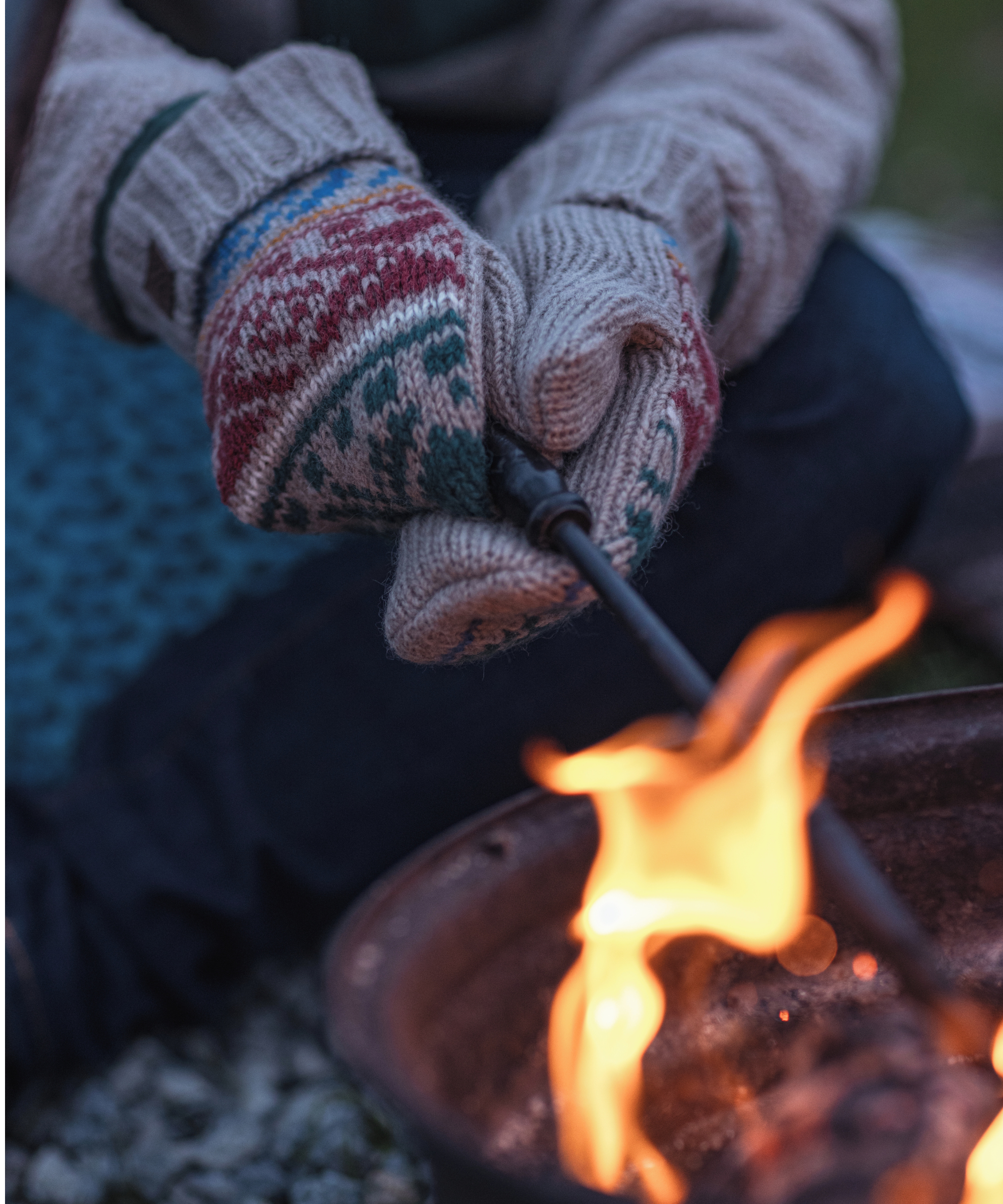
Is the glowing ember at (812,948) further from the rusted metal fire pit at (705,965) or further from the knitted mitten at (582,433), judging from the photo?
the knitted mitten at (582,433)

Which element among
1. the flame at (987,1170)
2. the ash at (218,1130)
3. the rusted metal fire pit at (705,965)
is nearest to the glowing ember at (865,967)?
the rusted metal fire pit at (705,965)

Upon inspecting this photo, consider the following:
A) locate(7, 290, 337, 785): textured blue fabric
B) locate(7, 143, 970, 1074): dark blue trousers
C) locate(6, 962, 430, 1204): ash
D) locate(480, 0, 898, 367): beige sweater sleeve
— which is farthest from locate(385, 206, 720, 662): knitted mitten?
locate(7, 290, 337, 785): textured blue fabric

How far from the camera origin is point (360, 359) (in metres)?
0.57

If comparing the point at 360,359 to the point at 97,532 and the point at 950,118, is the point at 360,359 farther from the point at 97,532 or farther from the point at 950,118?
the point at 950,118

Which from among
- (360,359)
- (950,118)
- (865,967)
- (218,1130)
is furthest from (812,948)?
(950,118)

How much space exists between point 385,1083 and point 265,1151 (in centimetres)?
Answer: 56

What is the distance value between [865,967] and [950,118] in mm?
2888

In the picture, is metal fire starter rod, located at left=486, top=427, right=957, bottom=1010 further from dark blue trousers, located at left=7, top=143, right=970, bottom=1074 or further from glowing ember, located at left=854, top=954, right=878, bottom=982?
dark blue trousers, located at left=7, top=143, right=970, bottom=1074

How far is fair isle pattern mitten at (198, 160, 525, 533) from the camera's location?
0.55m

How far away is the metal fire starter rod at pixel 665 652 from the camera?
419mm

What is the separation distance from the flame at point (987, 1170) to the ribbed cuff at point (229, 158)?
2.12 ft

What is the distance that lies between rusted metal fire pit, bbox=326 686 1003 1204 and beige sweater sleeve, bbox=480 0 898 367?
376 millimetres

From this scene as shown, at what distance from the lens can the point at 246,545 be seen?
4.24 feet

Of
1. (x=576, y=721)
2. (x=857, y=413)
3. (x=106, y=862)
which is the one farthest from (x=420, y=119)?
(x=106, y=862)
